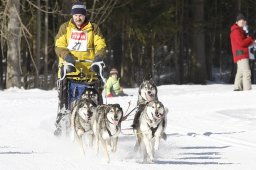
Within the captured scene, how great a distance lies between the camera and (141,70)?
2747 cm

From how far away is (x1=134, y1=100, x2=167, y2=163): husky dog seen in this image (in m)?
7.69

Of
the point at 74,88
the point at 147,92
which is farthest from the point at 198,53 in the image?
the point at 147,92

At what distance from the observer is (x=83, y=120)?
821 cm

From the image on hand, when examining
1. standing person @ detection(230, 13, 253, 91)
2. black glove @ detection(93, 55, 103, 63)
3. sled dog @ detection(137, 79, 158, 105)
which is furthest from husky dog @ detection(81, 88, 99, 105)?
standing person @ detection(230, 13, 253, 91)

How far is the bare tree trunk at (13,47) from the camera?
20.3 meters

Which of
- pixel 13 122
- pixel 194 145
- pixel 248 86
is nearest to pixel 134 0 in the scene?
pixel 248 86

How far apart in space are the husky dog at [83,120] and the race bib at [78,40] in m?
1.07

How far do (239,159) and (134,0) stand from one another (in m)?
17.0

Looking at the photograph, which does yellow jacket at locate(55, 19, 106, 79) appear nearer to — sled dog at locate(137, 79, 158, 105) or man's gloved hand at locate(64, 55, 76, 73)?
man's gloved hand at locate(64, 55, 76, 73)

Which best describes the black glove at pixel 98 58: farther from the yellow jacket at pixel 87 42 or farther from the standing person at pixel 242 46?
the standing person at pixel 242 46

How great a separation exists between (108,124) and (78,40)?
1979mm

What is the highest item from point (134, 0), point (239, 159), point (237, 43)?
point (134, 0)

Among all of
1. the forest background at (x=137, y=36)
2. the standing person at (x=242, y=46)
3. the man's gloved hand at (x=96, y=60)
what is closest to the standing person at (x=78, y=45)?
the man's gloved hand at (x=96, y=60)

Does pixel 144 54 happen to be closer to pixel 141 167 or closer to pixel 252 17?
pixel 252 17
